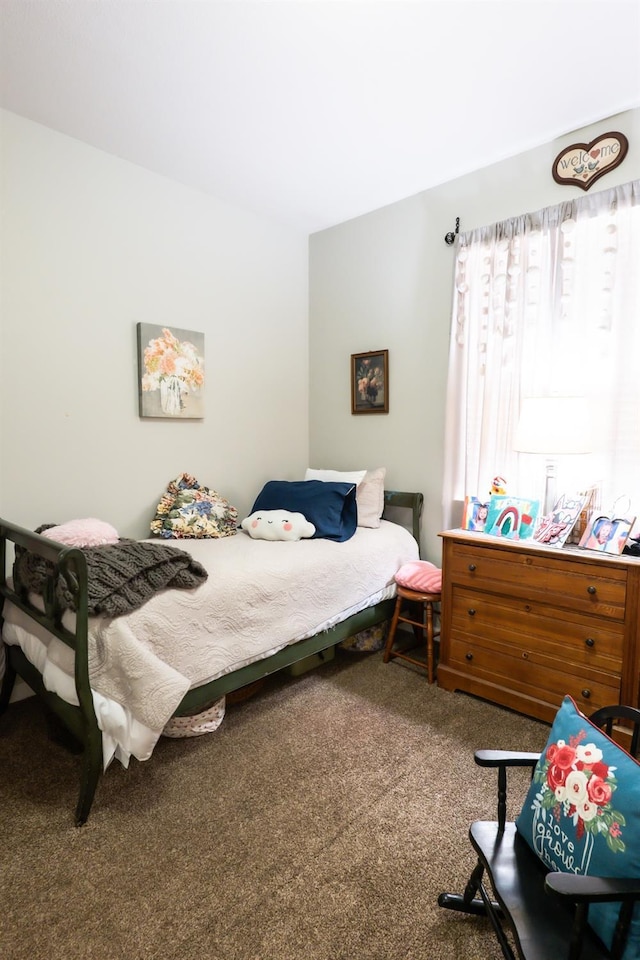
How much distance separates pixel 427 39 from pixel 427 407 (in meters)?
1.79

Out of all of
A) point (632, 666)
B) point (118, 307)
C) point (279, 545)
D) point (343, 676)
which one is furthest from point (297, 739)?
point (118, 307)

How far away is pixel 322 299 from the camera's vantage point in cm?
377

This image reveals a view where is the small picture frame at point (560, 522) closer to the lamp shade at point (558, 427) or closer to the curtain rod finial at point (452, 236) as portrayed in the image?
the lamp shade at point (558, 427)

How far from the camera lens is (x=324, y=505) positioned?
298 centimetres

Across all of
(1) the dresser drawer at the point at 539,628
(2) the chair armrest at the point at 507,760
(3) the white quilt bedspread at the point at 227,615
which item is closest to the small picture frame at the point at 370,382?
(3) the white quilt bedspread at the point at 227,615

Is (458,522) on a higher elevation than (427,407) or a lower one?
lower

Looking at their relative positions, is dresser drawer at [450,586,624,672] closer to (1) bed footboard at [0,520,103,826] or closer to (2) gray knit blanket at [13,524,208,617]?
(2) gray knit blanket at [13,524,208,617]

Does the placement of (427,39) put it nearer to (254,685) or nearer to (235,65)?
(235,65)

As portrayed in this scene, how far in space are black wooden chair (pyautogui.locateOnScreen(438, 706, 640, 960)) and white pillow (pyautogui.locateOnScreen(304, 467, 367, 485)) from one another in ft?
7.14

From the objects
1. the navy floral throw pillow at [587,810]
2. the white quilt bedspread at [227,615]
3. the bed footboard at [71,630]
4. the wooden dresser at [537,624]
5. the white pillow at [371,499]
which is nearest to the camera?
the navy floral throw pillow at [587,810]

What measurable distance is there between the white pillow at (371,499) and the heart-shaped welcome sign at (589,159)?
1.86 m

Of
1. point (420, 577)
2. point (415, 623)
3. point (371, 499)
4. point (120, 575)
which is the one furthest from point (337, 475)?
point (120, 575)

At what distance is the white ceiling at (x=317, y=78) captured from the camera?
182 centimetres

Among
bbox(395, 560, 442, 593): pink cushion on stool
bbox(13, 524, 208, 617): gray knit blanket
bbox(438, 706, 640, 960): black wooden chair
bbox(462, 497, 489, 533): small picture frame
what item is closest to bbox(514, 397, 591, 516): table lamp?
bbox(462, 497, 489, 533): small picture frame
